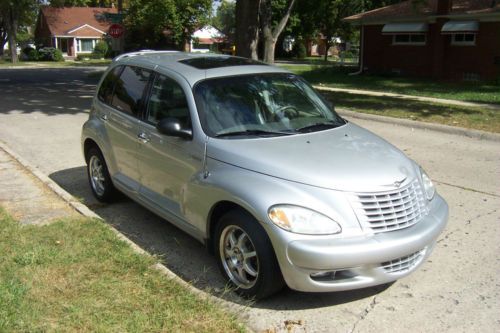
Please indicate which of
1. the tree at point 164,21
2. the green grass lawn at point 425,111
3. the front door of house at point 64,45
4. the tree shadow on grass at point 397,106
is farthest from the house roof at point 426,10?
the front door of house at point 64,45

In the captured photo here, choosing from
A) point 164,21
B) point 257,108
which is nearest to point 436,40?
point 257,108

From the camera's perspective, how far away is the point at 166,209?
4848mm

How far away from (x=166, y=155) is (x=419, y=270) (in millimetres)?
2356

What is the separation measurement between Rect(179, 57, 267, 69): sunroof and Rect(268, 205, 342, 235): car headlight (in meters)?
2.00

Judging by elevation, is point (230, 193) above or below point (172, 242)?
above

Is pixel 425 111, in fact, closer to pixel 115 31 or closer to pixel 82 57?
pixel 115 31

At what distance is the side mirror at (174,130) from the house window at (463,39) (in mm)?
21899

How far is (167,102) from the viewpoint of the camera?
16.3 ft

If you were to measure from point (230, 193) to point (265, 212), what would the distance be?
1.23 feet

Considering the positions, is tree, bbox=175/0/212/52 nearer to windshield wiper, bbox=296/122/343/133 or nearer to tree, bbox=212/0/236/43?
tree, bbox=212/0/236/43

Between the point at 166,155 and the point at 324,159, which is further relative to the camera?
the point at 166,155

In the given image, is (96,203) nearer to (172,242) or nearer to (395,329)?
(172,242)

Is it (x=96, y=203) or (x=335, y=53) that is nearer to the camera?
(x=96, y=203)

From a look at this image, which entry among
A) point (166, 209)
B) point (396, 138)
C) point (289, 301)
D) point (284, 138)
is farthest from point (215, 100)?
point (396, 138)
